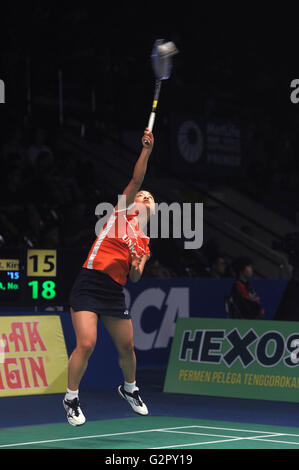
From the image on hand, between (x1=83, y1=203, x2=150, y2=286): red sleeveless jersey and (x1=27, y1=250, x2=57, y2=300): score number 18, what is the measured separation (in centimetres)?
437

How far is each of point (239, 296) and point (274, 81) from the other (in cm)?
1074

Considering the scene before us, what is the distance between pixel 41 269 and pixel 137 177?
4.95 metres

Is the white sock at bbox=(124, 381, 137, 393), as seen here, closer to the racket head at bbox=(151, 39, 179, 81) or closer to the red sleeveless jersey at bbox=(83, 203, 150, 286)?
the red sleeveless jersey at bbox=(83, 203, 150, 286)

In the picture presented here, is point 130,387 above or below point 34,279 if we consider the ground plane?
above

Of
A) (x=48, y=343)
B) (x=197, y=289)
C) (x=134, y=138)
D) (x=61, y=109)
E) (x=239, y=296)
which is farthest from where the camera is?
(x=134, y=138)

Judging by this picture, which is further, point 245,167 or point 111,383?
point 245,167

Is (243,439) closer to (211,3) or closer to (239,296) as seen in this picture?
(239,296)

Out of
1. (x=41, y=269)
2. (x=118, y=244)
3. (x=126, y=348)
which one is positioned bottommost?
(x=41, y=269)

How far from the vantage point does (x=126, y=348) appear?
8.67 meters

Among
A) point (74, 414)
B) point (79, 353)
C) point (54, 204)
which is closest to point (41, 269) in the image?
point (79, 353)

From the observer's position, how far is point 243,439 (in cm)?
909

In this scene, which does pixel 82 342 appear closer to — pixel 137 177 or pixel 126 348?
pixel 126 348

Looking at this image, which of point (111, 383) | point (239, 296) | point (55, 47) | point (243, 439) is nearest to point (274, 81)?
point (55, 47)

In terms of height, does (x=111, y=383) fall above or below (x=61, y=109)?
below
